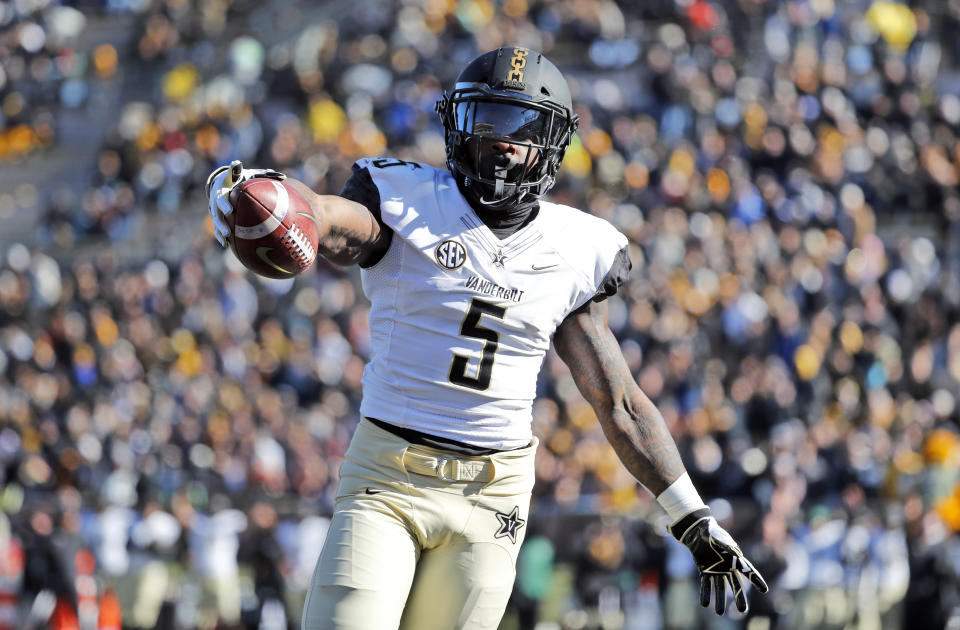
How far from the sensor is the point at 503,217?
371 centimetres

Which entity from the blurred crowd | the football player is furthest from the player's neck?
the blurred crowd

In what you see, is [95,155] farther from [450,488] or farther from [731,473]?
[450,488]

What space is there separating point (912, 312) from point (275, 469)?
586 cm

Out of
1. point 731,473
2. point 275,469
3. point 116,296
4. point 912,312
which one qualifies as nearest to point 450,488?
point 731,473

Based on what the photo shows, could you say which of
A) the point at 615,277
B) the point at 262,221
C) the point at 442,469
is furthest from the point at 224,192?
the point at 615,277

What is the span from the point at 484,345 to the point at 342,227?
53 cm

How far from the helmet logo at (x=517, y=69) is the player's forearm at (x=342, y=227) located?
0.58 meters

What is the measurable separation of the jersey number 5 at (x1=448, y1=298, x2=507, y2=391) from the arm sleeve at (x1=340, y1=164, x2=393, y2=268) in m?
0.30

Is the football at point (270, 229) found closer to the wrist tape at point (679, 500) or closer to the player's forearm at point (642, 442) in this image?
the player's forearm at point (642, 442)

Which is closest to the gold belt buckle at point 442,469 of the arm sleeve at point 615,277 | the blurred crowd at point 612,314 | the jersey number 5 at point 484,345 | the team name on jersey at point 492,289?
the jersey number 5 at point 484,345

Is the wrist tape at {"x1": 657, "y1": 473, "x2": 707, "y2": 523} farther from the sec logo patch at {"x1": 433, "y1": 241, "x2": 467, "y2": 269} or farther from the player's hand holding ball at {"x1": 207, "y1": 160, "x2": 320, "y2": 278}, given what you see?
the player's hand holding ball at {"x1": 207, "y1": 160, "x2": 320, "y2": 278}

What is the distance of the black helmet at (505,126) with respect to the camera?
12.0 ft

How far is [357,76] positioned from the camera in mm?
15305

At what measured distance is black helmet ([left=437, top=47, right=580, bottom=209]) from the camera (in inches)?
144
